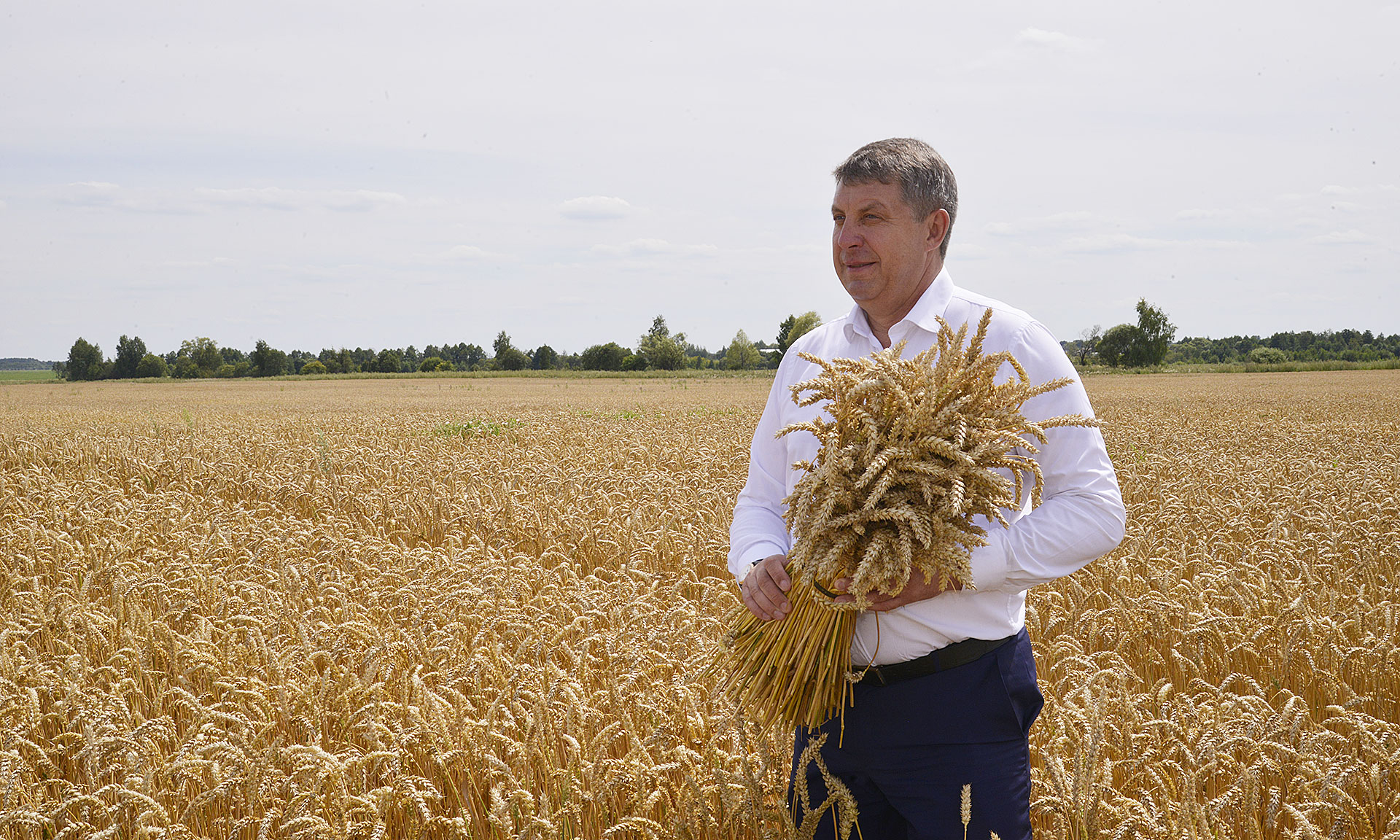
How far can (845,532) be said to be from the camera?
199cm

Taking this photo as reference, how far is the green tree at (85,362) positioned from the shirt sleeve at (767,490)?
118 meters

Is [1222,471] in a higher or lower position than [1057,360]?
lower

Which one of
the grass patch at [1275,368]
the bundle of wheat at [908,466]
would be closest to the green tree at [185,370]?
the grass patch at [1275,368]

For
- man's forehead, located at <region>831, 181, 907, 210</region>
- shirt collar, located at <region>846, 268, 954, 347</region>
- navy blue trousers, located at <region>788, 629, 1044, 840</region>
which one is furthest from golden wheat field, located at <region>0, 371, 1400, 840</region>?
man's forehead, located at <region>831, 181, 907, 210</region>

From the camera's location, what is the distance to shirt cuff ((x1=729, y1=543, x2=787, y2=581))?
2.50 m

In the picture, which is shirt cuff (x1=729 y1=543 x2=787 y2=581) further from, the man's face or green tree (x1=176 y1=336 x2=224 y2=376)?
green tree (x1=176 y1=336 x2=224 y2=376)

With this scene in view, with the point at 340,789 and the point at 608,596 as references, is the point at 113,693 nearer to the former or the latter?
the point at 340,789

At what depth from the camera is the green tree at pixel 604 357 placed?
110 meters

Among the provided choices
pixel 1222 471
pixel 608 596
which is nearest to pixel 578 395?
pixel 1222 471

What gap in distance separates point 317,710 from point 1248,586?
14.8ft

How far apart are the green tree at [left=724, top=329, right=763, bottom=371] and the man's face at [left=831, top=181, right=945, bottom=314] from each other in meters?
130

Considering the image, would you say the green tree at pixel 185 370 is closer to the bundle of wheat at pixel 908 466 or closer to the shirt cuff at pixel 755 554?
the shirt cuff at pixel 755 554

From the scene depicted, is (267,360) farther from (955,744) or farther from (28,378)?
(955,744)

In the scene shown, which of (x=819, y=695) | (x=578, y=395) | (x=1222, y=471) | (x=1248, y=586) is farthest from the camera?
(x=578, y=395)
